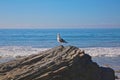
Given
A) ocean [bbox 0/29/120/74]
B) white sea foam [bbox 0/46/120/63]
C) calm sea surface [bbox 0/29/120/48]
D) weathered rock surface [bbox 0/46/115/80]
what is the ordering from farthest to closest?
calm sea surface [bbox 0/29/120/48] < white sea foam [bbox 0/46/120/63] < ocean [bbox 0/29/120/74] < weathered rock surface [bbox 0/46/115/80]

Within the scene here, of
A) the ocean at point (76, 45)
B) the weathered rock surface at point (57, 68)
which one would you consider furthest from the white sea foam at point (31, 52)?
the weathered rock surface at point (57, 68)

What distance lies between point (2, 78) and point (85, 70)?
11.7 ft

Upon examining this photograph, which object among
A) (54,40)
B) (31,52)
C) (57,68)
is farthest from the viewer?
(54,40)

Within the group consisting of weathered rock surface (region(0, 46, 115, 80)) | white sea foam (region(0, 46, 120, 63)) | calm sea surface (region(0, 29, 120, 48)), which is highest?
weathered rock surface (region(0, 46, 115, 80))

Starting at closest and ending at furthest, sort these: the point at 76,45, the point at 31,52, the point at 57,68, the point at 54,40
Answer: the point at 57,68 → the point at 31,52 → the point at 76,45 → the point at 54,40

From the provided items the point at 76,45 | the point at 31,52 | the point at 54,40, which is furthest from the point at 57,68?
the point at 54,40

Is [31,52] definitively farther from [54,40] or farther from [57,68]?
[54,40]

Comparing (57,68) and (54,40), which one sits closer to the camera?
(57,68)

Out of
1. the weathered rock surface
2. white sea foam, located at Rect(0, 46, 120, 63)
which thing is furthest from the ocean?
the weathered rock surface

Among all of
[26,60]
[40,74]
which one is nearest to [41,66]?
[40,74]

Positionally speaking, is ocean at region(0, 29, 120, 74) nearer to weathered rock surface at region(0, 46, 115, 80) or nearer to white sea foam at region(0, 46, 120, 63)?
white sea foam at region(0, 46, 120, 63)

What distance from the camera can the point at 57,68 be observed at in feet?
46.6

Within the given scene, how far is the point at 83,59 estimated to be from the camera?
14961 mm

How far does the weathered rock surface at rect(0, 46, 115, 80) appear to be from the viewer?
14055 mm
